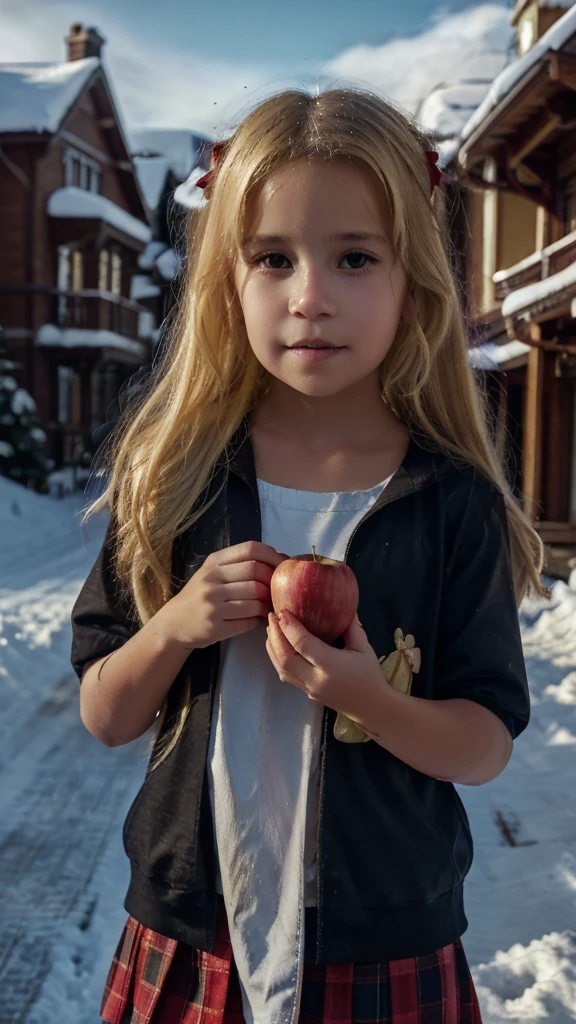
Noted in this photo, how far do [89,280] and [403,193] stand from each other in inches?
1045

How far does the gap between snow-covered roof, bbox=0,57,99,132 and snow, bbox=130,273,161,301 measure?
688 cm

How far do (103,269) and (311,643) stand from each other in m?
27.2

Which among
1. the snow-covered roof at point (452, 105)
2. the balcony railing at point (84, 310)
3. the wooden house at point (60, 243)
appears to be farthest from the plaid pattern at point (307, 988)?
the balcony railing at point (84, 310)

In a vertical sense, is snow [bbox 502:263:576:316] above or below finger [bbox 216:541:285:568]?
above

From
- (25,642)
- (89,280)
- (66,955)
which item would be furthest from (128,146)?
(66,955)

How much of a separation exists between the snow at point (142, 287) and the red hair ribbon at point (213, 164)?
30521 mm

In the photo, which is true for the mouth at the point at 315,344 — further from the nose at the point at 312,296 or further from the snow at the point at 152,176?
the snow at the point at 152,176

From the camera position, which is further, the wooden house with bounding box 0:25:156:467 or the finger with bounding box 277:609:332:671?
the wooden house with bounding box 0:25:156:467

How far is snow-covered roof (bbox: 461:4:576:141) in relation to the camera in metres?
8.94

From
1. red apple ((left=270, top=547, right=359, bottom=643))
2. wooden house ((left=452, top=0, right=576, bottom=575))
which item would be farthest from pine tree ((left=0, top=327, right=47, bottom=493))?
red apple ((left=270, top=547, right=359, bottom=643))

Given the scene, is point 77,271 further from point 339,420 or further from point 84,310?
point 339,420

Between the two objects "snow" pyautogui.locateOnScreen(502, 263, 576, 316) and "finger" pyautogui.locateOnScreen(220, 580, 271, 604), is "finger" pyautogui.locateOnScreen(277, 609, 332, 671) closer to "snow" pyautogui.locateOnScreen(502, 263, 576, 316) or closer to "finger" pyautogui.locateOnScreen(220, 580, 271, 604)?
"finger" pyautogui.locateOnScreen(220, 580, 271, 604)

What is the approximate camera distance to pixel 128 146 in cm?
2883

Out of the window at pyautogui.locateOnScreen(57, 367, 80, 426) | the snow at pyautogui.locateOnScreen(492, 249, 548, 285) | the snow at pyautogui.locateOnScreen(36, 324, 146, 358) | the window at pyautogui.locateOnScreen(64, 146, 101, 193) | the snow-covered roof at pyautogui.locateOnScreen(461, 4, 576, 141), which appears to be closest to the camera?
the snow-covered roof at pyautogui.locateOnScreen(461, 4, 576, 141)
